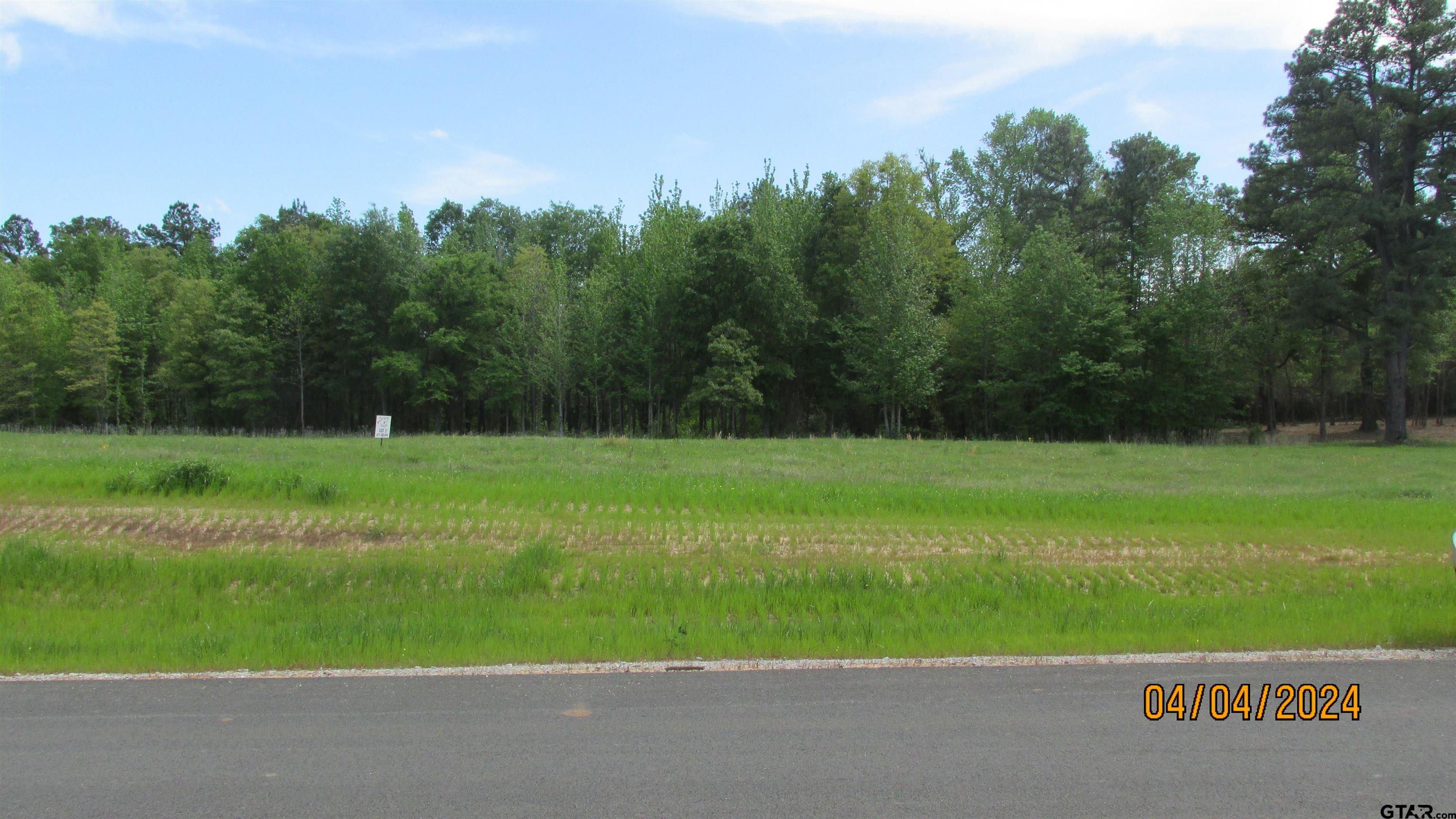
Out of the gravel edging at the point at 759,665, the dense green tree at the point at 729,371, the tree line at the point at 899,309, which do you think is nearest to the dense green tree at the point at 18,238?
the tree line at the point at 899,309

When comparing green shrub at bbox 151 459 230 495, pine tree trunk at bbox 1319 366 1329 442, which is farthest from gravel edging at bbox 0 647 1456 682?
pine tree trunk at bbox 1319 366 1329 442

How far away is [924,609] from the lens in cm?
956

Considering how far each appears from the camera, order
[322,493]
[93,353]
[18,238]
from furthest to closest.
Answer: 1. [18,238]
2. [93,353]
3. [322,493]

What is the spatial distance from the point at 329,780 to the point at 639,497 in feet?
38.9

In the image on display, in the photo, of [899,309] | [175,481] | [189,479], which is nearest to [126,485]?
[175,481]

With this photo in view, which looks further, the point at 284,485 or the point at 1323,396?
the point at 1323,396

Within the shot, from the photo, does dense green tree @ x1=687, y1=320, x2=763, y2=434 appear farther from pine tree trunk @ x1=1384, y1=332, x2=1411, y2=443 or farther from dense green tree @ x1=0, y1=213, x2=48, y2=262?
dense green tree @ x1=0, y1=213, x2=48, y2=262

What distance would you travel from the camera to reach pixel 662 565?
1158 cm

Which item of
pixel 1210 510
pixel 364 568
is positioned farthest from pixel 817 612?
pixel 1210 510

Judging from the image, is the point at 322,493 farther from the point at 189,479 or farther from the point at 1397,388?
the point at 1397,388

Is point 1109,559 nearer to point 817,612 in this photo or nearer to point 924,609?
point 924,609

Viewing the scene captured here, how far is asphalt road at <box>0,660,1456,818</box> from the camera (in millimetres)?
4629
